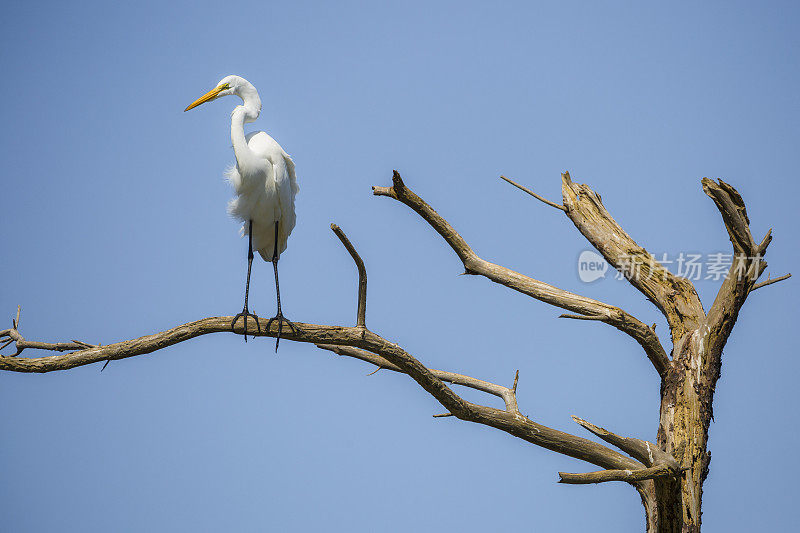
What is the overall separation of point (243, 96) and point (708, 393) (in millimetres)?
3222

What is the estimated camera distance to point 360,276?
3586 mm

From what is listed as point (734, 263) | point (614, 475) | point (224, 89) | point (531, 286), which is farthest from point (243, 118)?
point (614, 475)

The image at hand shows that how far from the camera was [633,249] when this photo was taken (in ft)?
14.0

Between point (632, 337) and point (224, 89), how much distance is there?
115 inches

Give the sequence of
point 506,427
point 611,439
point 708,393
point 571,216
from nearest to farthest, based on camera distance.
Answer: point 611,439 → point 506,427 → point 708,393 → point 571,216

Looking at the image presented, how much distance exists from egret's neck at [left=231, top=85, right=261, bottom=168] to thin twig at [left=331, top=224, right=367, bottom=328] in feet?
4.23

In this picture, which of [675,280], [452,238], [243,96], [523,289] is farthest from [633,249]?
[243,96]

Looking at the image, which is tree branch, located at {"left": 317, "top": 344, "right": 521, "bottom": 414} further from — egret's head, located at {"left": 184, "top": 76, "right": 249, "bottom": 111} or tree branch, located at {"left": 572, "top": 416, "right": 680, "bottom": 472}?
egret's head, located at {"left": 184, "top": 76, "right": 249, "bottom": 111}

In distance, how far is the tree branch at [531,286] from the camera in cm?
375

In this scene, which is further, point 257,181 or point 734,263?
point 257,181

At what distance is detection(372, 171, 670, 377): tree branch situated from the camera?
3752mm

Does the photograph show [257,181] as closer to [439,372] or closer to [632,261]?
[439,372]

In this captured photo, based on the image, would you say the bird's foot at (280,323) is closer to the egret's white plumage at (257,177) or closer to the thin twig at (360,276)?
the thin twig at (360,276)

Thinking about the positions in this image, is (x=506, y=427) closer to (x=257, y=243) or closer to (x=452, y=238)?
(x=452, y=238)
